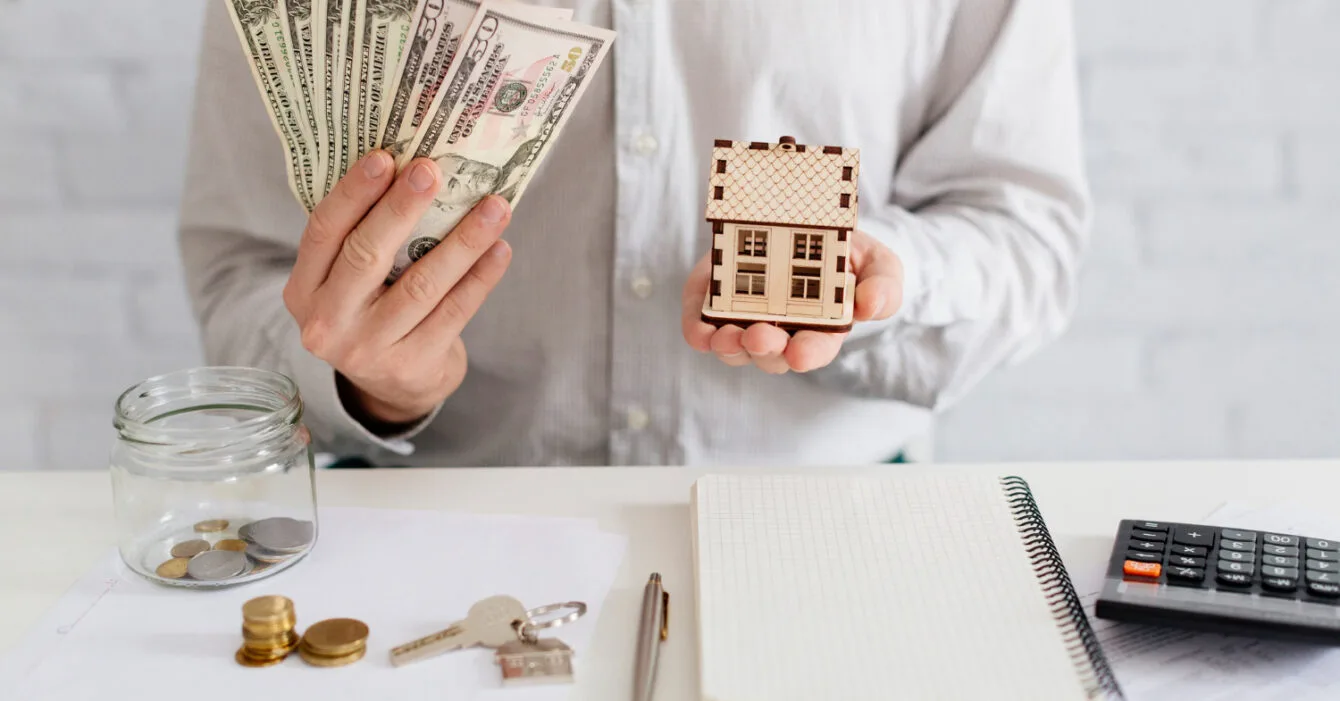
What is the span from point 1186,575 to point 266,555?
58 centimetres

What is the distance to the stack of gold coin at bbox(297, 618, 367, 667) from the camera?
24.8 inches

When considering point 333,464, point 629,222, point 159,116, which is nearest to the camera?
point 629,222

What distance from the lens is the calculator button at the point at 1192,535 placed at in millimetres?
696

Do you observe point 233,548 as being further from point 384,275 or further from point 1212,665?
point 1212,665

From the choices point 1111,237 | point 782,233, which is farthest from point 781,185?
point 1111,237

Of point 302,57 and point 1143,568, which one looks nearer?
point 1143,568

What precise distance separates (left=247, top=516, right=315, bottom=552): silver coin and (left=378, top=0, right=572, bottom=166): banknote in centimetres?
26

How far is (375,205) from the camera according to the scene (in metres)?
0.79

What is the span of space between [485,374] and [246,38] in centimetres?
44

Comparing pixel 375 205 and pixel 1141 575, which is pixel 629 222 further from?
pixel 1141 575

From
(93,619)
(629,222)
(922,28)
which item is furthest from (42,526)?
(922,28)

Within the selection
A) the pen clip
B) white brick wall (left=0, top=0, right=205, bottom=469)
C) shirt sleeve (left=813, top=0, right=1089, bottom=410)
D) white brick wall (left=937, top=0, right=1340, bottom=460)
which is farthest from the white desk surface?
white brick wall (left=937, top=0, right=1340, bottom=460)

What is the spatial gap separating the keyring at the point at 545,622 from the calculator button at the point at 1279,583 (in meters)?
0.40

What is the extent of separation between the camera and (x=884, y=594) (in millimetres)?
658
